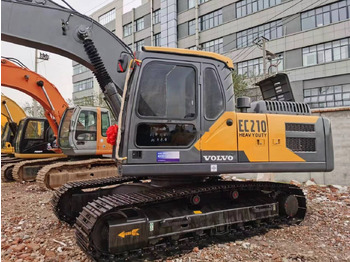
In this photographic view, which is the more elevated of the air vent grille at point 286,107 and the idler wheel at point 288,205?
the air vent grille at point 286,107

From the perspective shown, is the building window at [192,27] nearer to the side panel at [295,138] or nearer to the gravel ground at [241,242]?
the gravel ground at [241,242]

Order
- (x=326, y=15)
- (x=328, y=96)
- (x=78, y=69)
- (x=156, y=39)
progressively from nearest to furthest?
1. (x=328, y=96)
2. (x=326, y=15)
3. (x=156, y=39)
4. (x=78, y=69)

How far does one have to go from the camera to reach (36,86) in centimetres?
995

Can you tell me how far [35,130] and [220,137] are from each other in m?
9.63

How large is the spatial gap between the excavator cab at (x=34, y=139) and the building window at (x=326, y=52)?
2268 cm

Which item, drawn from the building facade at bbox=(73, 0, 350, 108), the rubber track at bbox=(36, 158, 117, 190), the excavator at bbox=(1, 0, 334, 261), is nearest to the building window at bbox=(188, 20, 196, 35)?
the building facade at bbox=(73, 0, 350, 108)

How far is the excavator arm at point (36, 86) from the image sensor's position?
31.2 feet

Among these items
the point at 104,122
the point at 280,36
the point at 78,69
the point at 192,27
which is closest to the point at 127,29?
the point at 192,27

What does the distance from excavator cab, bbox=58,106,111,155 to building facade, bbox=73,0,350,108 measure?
1360cm

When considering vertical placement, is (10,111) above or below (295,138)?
above

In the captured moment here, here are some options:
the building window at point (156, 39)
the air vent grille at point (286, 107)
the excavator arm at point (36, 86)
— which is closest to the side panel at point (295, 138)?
the air vent grille at point (286, 107)

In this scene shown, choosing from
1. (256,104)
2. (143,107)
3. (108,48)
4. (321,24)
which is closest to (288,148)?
(256,104)

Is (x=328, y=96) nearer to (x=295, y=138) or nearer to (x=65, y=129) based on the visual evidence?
(x=65, y=129)

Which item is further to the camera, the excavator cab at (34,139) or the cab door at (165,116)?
the excavator cab at (34,139)
